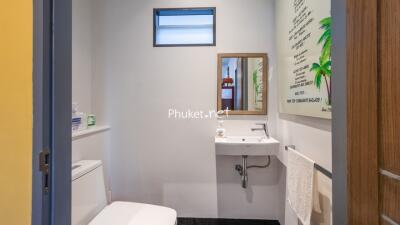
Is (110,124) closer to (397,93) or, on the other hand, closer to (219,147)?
(219,147)

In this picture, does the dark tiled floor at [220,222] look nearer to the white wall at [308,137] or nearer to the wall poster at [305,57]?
the white wall at [308,137]

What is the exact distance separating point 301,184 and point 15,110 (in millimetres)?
1415

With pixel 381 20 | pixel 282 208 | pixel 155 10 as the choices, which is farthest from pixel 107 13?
pixel 282 208

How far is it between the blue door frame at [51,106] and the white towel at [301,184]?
1.17m

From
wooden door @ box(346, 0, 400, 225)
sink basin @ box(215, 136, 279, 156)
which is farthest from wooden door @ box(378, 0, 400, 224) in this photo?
sink basin @ box(215, 136, 279, 156)

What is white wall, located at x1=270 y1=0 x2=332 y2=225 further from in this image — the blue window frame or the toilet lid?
the toilet lid

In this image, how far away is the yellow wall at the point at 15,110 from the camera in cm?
69

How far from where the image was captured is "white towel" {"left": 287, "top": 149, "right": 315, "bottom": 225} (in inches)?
49.9

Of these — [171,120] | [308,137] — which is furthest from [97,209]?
[308,137]

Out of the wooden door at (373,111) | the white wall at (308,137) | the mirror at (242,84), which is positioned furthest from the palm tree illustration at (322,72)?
the mirror at (242,84)

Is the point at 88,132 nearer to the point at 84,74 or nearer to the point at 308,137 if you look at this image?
the point at 84,74

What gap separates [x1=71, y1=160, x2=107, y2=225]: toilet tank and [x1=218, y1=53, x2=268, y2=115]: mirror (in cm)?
124
